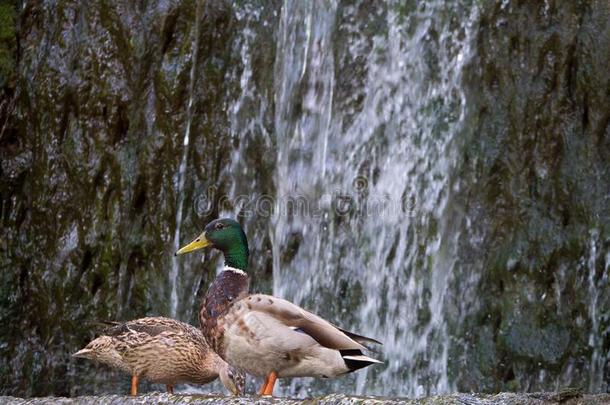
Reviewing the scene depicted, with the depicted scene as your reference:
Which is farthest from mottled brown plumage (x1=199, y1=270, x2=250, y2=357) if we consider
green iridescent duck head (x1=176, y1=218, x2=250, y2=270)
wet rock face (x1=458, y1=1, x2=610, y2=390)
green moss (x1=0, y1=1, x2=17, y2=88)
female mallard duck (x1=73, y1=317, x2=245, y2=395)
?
green moss (x1=0, y1=1, x2=17, y2=88)

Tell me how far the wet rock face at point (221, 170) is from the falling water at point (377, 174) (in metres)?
0.06

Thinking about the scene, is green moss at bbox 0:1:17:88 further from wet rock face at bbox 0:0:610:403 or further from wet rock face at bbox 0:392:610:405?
wet rock face at bbox 0:392:610:405

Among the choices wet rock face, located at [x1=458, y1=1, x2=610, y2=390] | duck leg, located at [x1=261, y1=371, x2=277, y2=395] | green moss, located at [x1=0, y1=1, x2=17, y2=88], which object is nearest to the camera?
duck leg, located at [x1=261, y1=371, x2=277, y2=395]

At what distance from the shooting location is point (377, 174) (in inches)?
356

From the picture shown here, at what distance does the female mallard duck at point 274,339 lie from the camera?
18.3 feet

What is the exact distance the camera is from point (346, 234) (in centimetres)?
898

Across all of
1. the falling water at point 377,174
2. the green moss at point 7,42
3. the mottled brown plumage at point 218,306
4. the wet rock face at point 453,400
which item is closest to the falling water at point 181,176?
the falling water at point 377,174

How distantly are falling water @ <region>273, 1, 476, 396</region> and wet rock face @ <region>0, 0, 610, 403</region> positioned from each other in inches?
2.5

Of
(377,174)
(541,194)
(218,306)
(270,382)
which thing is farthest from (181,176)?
(270,382)

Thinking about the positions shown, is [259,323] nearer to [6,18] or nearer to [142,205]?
[142,205]

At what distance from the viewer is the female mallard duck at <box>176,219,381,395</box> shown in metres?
5.57

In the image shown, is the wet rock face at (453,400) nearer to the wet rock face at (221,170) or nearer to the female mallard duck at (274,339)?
the female mallard duck at (274,339)

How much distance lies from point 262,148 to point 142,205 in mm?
899

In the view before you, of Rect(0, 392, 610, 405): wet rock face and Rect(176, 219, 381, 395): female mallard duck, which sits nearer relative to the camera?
Rect(0, 392, 610, 405): wet rock face
